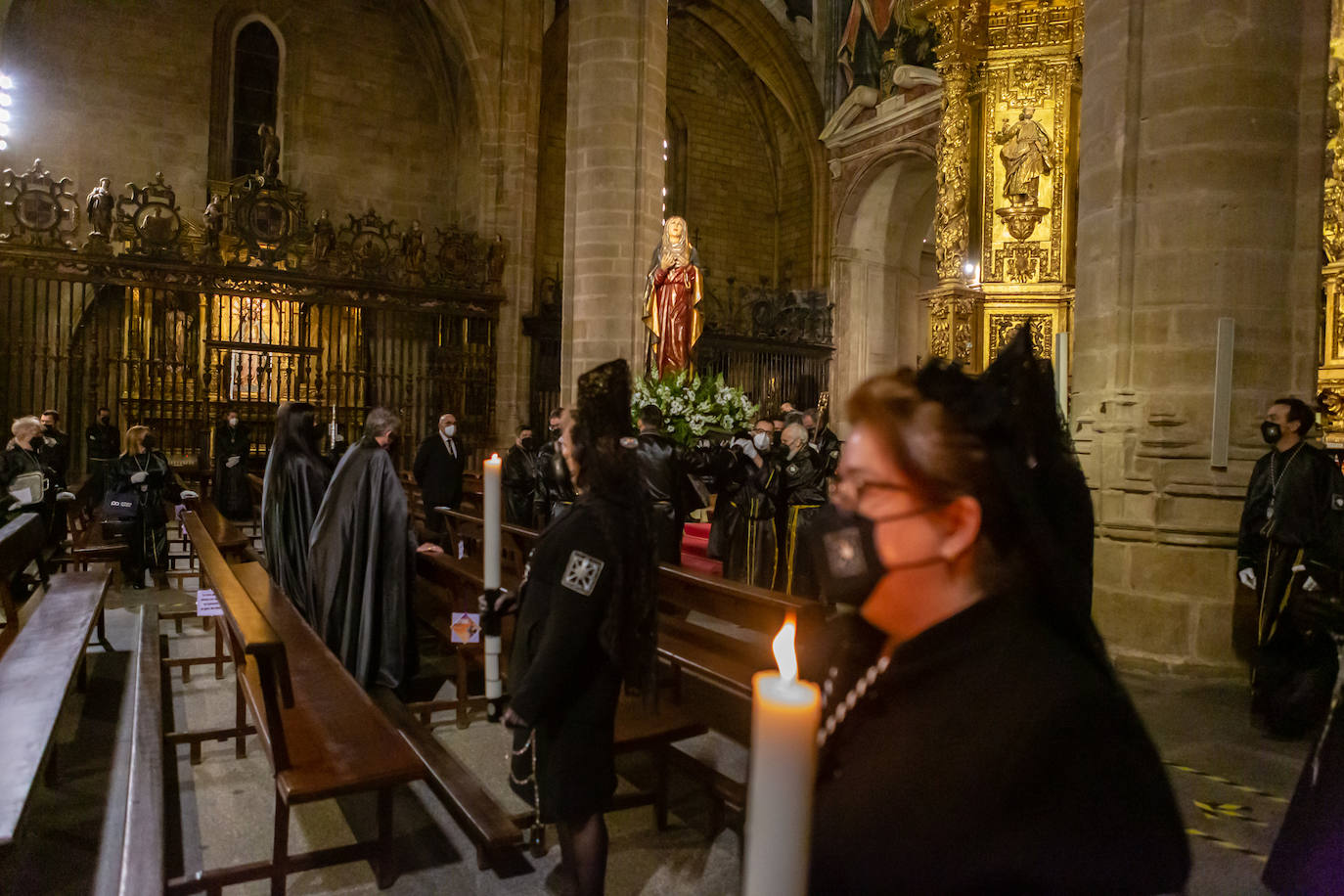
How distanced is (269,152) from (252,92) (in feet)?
10.5

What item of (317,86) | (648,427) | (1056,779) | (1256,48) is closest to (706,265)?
(317,86)

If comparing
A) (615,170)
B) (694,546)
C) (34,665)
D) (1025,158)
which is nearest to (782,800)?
(34,665)

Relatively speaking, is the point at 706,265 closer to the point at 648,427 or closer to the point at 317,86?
the point at 317,86

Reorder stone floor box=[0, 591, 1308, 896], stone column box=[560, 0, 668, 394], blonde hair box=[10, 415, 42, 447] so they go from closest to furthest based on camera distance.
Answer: stone floor box=[0, 591, 1308, 896], blonde hair box=[10, 415, 42, 447], stone column box=[560, 0, 668, 394]

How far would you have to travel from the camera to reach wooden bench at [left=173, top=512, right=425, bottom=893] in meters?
2.80

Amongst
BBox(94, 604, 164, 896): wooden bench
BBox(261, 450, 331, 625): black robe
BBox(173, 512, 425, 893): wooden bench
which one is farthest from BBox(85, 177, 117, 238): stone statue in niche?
BBox(173, 512, 425, 893): wooden bench

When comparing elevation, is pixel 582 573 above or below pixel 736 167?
below

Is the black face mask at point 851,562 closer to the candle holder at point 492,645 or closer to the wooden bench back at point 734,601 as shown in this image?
the candle holder at point 492,645

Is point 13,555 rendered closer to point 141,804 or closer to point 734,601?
point 141,804

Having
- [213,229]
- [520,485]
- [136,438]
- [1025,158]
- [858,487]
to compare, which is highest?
[1025,158]

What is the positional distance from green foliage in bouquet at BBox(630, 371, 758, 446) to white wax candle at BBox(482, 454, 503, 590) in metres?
6.06

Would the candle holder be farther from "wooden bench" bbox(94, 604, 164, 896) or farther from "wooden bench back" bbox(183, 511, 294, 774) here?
"wooden bench" bbox(94, 604, 164, 896)

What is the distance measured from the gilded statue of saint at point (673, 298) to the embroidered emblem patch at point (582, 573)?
768cm

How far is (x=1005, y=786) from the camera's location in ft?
2.99
